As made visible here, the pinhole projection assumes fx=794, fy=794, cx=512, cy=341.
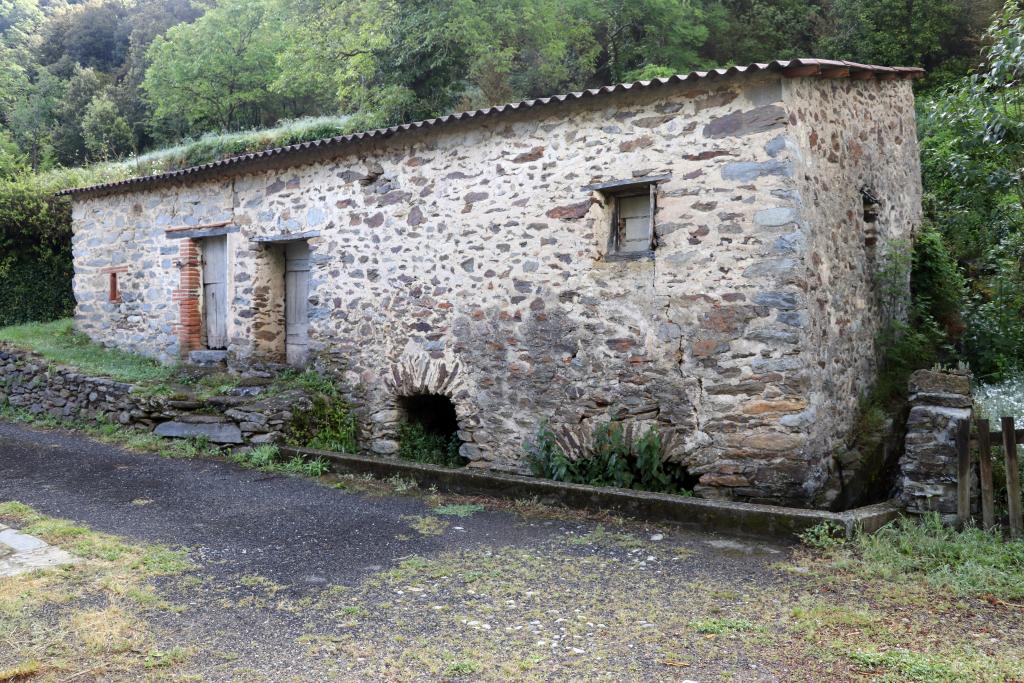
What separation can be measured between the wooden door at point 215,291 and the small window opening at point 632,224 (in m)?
5.78

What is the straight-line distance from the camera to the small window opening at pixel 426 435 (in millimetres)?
8672

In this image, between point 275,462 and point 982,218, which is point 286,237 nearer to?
point 275,462

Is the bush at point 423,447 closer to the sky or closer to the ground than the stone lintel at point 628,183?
closer to the ground

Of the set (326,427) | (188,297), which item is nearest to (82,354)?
(188,297)

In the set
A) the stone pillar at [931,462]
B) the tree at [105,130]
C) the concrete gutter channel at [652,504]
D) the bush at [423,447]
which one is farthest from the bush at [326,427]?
the tree at [105,130]

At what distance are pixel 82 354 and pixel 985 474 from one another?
11281mm

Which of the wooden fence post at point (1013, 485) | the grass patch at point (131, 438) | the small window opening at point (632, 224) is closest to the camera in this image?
the wooden fence post at point (1013, 485)

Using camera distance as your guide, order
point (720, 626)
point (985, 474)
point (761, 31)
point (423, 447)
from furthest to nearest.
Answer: point (761, 31) < point (423, 447) < point (985, 474) < point (720, 626)

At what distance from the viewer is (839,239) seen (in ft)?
23.2

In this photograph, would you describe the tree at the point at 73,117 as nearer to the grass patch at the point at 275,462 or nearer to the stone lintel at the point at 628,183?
the grass patch at the point at 275,462

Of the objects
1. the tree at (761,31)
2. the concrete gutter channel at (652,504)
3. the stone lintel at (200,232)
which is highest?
the tree at (761,31)

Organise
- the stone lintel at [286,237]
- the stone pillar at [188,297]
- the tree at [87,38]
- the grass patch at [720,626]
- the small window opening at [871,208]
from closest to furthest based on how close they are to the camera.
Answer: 1. the grass patch at [720,626]
2. the small window opening at [871,208]
3. the stone lintel at [286,237]
4. the stone pillar at [188,297]
5. the tree at [87,38]

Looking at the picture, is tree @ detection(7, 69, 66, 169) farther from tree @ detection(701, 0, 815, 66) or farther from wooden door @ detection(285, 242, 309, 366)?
tree @ detection(701, 0, 815, 66)

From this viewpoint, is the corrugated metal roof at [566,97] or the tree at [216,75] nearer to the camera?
the corrugated metal roof at [566,97]
